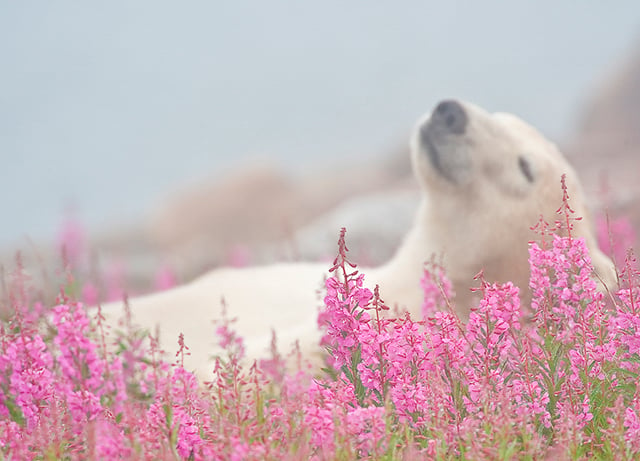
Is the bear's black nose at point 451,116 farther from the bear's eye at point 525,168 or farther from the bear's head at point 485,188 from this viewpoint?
the bear's eye at point 525,168

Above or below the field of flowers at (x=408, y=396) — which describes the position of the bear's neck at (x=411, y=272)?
above

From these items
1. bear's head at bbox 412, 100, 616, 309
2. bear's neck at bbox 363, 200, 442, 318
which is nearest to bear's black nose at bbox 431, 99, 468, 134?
bear's head at bbox 412, 100, 616, 309

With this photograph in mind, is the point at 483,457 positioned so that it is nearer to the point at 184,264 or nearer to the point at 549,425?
the point at 549,425

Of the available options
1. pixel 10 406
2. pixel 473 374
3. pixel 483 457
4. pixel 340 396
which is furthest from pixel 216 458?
pixel 10 406

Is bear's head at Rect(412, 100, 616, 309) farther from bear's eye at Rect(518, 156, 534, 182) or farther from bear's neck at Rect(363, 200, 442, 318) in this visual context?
bear's neck at Rect(363, 200, 442, 318)

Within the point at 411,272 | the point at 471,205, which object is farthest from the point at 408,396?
the point at 411,272

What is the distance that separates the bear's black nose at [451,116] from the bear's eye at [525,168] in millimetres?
388

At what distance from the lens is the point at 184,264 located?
1423 centimetres

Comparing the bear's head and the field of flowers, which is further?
the bear's head

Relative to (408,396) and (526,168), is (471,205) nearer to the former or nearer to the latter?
(526,168)

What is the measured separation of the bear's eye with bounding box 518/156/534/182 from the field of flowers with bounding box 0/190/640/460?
2256 millimetres

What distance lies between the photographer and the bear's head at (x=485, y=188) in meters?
5.29

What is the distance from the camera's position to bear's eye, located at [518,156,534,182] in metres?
5.36

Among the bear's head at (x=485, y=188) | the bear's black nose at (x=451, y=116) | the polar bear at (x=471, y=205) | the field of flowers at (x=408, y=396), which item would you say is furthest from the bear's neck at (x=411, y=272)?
the field of flowers at (x=408, y=396)
